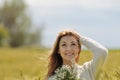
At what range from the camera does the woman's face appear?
5375mm

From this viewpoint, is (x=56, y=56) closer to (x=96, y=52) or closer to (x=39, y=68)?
(x=96, y=52)

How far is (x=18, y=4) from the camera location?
233 feet

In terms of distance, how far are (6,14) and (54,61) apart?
216ft

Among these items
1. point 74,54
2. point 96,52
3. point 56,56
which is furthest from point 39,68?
point 74,54

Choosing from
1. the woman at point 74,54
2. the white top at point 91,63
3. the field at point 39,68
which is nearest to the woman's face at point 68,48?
the woman at point 74,54

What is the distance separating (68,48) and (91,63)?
30 cm

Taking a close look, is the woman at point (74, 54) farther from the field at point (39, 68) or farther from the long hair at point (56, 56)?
the field at point (39, 68)

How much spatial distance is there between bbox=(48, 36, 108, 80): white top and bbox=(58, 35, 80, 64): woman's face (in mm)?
113

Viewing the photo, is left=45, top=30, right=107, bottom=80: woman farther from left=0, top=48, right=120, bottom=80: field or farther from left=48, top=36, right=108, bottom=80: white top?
left=0, top=48, right=120, bottom=80: field

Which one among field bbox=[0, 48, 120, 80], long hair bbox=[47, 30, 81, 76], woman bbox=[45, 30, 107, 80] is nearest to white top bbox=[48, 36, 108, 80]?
woman bbox=[45, 30, 107, 80]

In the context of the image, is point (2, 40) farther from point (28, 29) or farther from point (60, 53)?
point (60, 53)

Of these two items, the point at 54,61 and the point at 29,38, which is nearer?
the point at 54,61

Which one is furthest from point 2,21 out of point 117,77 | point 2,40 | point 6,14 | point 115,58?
point 117,77

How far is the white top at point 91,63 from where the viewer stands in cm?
540
